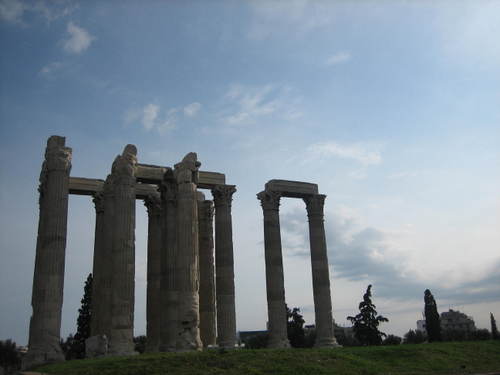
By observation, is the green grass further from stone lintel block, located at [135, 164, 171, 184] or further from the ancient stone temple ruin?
stone lintel block, located at [135, 164, 171, 184]

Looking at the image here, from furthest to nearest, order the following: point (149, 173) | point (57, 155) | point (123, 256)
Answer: point (149, 173) → point (57, 155) → point (123, 256)

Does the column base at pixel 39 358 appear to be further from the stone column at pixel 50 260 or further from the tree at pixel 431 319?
the tree at pixel 431 319

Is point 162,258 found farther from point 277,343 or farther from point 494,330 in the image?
point 494,330

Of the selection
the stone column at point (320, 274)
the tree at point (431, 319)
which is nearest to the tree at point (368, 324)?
the tree at point (431, 319)

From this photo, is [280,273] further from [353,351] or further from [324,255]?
[353,351]

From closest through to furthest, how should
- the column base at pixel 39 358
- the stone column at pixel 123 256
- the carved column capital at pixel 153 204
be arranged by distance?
the column base at pixel 39 358
the stone column at pixel 123 256
the carved column capital at pixel 153 204

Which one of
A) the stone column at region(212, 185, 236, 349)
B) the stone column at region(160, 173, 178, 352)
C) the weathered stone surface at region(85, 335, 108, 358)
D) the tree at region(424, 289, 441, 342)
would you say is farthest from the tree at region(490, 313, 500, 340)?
the weathered stone surface at region(85, 335, 108, 358)

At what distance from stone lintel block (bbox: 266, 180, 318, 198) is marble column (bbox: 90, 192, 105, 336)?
16517 millimetres

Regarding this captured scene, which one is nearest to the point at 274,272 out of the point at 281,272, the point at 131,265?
the point at 281,272

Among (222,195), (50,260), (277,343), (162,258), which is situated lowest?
(277,343)

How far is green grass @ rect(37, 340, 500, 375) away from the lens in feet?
90.2

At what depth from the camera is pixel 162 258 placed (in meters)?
42.7

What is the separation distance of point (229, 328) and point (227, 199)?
11751 mm

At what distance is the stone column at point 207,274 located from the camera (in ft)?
149
